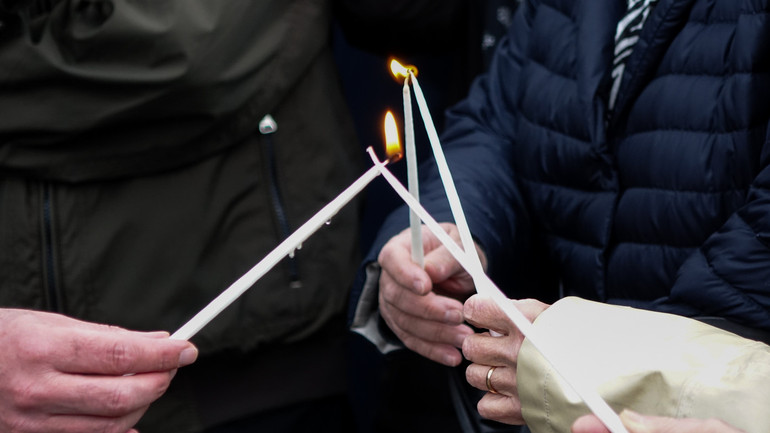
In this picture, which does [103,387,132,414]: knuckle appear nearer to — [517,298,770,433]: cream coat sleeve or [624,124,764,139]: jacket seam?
[517,298,770,433]: cream coat sleeve

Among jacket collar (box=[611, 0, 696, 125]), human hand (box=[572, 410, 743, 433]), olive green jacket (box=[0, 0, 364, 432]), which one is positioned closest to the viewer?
human hand (box=[572, 410, 743, 433])

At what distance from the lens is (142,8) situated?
1187mm

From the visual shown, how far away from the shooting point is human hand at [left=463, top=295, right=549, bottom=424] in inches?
32.7

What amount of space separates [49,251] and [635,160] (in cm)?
78

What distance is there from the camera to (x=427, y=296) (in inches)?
42.8

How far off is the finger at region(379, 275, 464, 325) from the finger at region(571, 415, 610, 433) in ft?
1.36

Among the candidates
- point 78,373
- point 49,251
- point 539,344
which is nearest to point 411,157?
point 539,344

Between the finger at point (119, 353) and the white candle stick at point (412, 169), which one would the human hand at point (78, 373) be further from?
the white candle stick at point (412, 169)

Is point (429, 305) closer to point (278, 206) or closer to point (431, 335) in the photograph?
point (431, 335)

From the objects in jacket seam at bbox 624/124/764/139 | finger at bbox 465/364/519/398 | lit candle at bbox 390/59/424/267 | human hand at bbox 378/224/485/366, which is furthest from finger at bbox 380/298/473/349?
jacket seam at bbox 624/124/764/139

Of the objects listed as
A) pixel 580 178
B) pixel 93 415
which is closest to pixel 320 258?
pixel 580 178

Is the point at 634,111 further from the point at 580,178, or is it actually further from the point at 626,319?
the point at 626,319

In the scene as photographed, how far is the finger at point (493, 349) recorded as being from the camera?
2.75 feet

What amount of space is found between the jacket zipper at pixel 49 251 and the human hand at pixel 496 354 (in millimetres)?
636
